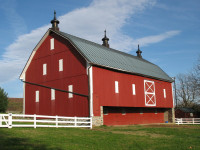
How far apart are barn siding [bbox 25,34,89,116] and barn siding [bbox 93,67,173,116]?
0.95m

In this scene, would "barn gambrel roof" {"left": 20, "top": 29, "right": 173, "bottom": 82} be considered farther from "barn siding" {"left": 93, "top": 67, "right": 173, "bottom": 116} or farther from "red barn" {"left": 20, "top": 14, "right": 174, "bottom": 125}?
"barn siding" {"left": 93, "top": 67, "right": 173, "bottom": 116}

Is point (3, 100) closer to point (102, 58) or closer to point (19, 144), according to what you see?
point (102, 58)

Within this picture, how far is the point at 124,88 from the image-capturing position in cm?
2444

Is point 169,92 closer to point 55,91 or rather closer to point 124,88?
point 124,88

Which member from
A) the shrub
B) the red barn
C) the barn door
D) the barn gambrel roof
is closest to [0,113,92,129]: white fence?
the red barn

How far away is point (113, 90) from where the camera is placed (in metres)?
23.0

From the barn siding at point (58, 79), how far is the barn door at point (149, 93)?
9177 mm

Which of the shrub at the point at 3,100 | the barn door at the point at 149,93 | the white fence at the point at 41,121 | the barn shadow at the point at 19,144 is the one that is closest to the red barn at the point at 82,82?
the barn door at the point at 149,93

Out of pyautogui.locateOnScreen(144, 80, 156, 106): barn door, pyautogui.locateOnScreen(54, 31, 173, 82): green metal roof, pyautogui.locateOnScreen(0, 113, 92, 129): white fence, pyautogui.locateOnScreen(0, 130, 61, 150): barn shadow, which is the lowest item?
pyautogui.locateOnScreen(0, 130, 61, 150): barn shadow

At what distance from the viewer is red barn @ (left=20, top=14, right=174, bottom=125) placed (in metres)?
21.1

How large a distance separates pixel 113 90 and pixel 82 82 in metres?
3.30

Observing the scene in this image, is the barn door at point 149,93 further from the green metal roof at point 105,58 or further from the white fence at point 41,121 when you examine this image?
the white fence at point 41,121

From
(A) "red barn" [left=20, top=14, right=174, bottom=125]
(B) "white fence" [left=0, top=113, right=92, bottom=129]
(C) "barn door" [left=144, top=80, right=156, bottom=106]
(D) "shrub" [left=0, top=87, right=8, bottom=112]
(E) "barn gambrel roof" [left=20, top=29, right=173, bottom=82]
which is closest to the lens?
(B) "white fence" [left=0, top=113, right=92, bottom=129]

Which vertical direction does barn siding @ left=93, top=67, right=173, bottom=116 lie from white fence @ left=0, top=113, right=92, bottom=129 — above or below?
above
